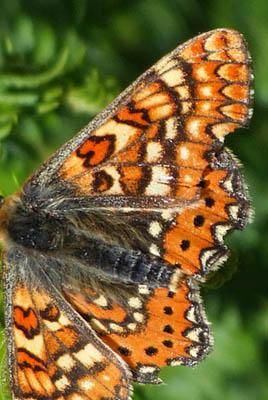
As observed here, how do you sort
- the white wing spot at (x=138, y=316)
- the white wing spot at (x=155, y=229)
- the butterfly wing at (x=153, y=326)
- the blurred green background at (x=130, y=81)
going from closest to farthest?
the butterfly wing at (x=153, y=326) → the white wing spot at (x=138, y=316) → the white wing spot at (x=155, y=229) → the blurred green background at (x=130, y=81)

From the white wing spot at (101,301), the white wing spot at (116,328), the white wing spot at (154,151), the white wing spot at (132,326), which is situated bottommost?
the white wing spot at (116,328)

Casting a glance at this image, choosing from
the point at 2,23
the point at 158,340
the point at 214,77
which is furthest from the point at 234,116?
the point at 2,23

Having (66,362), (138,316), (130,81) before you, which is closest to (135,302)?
(138,316)

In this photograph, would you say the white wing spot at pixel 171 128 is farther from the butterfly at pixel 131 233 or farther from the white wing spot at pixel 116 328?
the white wing spot at pixel 116 328

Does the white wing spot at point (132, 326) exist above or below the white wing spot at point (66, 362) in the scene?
above

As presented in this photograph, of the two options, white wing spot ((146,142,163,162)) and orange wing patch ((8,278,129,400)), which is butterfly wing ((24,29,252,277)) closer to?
white wing spot ((146,142,163,162))

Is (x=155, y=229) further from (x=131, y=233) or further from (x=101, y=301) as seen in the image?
(x=101, y=301)

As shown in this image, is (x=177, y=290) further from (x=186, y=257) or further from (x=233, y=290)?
(x=233, y=290)

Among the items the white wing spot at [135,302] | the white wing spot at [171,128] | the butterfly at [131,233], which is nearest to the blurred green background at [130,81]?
the butterfly at [131,233]
